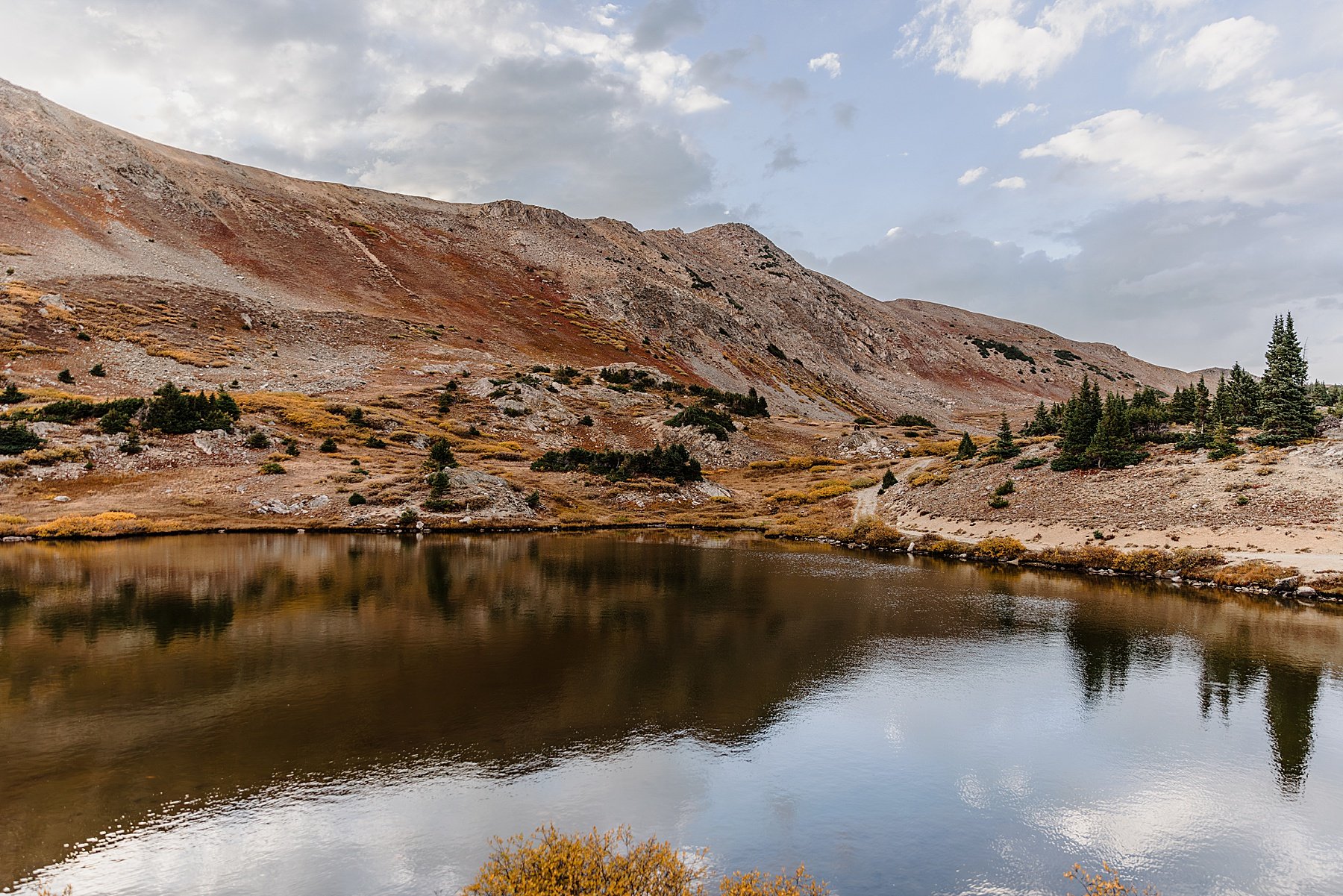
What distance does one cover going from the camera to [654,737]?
55.3 ft

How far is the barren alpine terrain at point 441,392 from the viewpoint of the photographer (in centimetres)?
5141

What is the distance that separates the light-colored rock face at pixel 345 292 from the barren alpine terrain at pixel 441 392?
639mm

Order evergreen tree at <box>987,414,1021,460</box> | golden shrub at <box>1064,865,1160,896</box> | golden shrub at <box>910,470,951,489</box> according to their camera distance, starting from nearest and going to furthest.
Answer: golden shrub at <box>1064,865,1160,896</box> < evergreen tree at <box>987,414,1021,460</box> < golden shrub at <box>910,470,951,489</box>

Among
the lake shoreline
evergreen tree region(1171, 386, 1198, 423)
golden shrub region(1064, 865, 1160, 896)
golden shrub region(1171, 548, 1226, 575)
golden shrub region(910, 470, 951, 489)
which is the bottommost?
golden shrub region(1064, 865, 1160, 896)

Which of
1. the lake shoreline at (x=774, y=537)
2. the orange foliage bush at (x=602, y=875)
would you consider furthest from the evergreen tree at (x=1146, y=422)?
the orange foliage bush at (x=602, y=875)

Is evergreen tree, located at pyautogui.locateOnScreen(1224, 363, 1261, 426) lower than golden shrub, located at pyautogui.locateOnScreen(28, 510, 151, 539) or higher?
higher

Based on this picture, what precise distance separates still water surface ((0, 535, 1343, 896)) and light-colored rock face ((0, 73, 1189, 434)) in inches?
2704

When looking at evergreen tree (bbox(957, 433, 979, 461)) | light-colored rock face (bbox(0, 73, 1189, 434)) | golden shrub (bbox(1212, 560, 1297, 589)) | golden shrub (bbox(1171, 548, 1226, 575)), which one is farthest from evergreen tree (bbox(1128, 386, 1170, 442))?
light-colored rock face (bbox(0, 73, 1189, 434))

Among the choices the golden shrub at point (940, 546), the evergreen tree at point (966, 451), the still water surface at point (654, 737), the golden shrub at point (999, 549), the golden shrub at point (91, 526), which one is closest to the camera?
the still water surface at point (654, 737)

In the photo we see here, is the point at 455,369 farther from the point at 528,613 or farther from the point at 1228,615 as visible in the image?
the point at 1228,615

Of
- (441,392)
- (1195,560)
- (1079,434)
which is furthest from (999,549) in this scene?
(441,392)

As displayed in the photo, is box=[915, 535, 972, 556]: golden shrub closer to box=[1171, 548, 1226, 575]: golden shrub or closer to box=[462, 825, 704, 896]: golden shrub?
Answer: box=[1171, 548, 1226, 575]: golden shrub

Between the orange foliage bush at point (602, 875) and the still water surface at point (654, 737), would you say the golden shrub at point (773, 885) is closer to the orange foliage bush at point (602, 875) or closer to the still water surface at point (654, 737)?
the orange foliage bush at point (602, 875)

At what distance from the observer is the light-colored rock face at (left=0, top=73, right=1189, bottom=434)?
3647 inches
